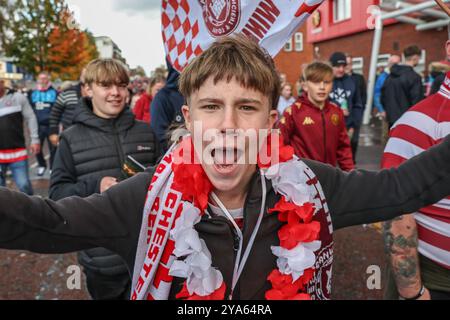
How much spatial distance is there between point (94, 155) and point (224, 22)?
1130 millimetres

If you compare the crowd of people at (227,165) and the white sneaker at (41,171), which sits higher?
the crowd of people at (227,165)

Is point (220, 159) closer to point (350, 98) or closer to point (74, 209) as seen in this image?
point (74, 209)

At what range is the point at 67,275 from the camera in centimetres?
446

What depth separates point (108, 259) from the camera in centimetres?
270

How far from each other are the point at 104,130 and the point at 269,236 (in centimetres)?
159

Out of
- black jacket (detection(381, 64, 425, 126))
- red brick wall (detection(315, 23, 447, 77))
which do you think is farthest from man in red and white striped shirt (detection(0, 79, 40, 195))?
red brick wall (detection(315, 23, 447, 77))

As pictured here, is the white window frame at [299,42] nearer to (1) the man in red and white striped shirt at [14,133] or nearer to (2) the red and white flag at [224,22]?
(1) the man in red and white striped shirt at [14,133]

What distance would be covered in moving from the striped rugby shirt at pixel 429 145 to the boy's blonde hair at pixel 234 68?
0.78 m

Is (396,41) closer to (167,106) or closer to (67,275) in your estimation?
(167,106)

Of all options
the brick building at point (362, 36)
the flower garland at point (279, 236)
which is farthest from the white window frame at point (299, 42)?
the flower garland at point (279, 236)

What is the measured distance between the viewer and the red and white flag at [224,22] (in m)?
2.19

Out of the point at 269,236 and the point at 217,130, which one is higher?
the point at 217,130

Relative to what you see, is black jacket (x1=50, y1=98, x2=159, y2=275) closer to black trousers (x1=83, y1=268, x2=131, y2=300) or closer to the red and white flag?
black trousers (x1=83, y1=268, x2=131, y2=300)

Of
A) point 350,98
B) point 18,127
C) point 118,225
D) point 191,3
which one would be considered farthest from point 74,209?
point 350,98
